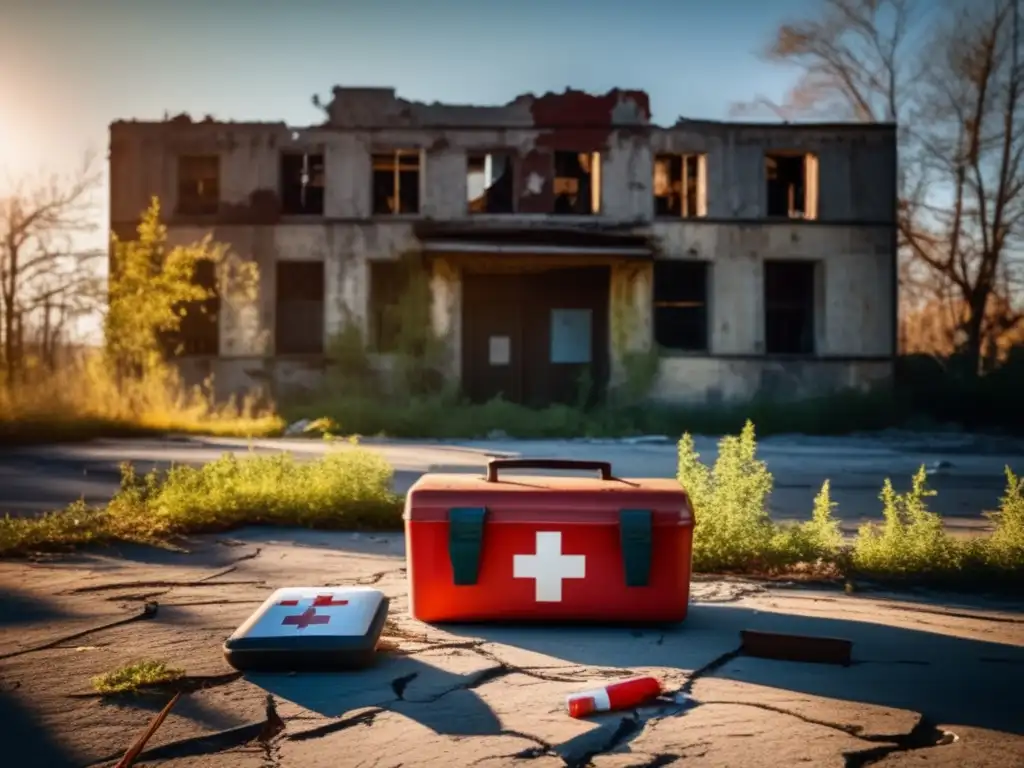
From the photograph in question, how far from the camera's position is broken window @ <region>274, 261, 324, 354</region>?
2034cm

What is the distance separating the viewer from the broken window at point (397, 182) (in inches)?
812

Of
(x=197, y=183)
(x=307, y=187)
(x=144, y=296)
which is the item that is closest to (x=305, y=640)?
(x=144, y=296)

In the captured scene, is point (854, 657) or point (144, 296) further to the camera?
point (144, 296)

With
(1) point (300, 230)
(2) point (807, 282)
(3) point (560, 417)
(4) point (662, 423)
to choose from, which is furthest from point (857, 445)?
(1) point (300, 230)

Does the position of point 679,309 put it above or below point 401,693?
above

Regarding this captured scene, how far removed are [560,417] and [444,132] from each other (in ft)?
24.3

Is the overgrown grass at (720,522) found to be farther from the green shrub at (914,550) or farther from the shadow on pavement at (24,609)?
the shadow on pavement at (24,609)

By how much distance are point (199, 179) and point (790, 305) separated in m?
13.5

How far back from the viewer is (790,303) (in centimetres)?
2089

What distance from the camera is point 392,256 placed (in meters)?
20.2

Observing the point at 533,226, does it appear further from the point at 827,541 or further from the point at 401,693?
the point at 401,693

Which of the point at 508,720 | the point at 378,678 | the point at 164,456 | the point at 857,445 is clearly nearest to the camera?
the point at 508,720

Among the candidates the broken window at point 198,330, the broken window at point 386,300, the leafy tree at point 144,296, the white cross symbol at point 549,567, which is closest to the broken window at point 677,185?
the broken window at point 386,300

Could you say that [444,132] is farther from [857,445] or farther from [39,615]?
[39,615]
